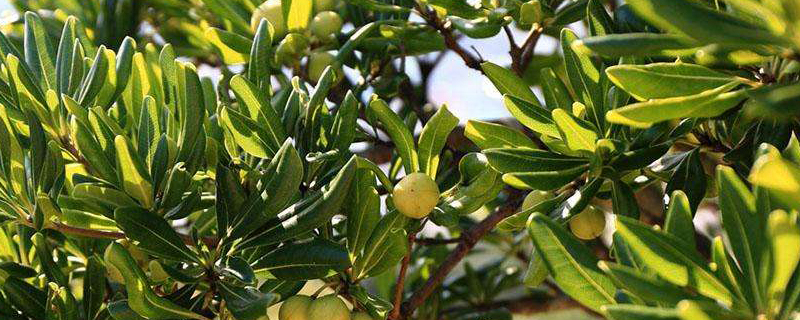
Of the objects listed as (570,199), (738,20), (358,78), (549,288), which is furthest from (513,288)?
(738,20)

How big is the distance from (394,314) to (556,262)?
384mm

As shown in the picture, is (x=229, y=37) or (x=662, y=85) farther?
(x=229, y=37)

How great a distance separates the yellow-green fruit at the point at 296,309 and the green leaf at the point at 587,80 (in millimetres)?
318

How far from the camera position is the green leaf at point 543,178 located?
2.70ft

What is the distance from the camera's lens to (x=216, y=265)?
0.95m

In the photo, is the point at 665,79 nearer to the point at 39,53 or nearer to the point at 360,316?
the point at 360,316

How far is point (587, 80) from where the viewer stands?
3.01ft

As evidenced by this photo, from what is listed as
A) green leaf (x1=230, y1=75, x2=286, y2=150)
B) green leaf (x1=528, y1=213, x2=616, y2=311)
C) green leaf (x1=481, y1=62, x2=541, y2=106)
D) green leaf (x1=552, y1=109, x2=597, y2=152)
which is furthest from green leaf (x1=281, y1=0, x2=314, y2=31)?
green leaf (x1=528, y1=213, x2=616, y2=311)

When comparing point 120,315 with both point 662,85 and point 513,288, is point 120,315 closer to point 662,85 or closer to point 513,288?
point 662,85

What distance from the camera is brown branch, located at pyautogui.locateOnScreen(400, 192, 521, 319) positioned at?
3.67 ft

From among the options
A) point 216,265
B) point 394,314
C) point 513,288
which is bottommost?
point 513,288

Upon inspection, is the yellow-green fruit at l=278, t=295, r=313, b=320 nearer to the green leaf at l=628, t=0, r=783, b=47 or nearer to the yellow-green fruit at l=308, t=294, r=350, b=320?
the yellow-green fruit at l=308, t=294, r=350, b=320

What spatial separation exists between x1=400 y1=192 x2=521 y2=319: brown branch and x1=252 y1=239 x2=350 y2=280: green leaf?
0.73 feet

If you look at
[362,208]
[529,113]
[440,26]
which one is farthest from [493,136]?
[440,26]
